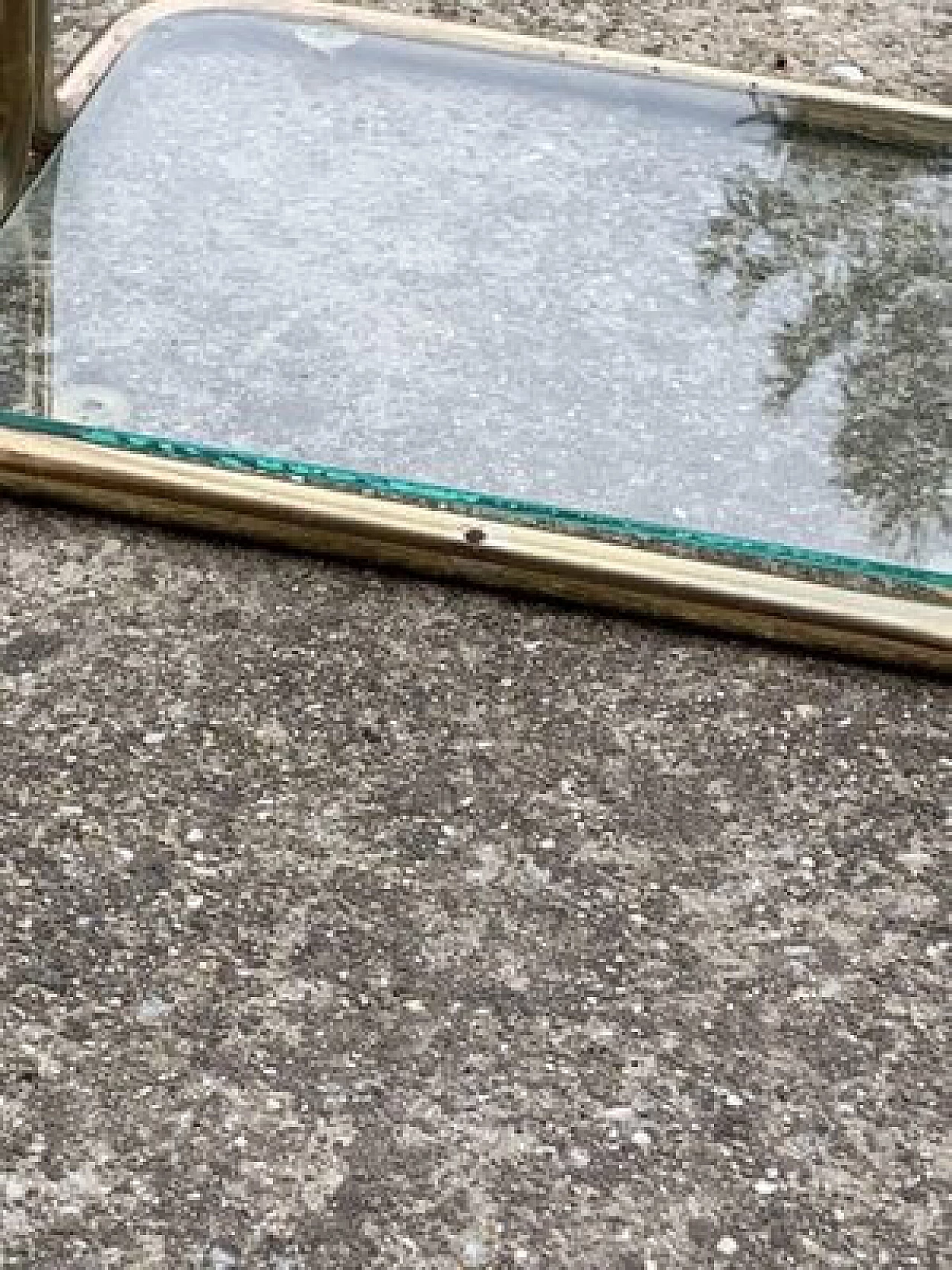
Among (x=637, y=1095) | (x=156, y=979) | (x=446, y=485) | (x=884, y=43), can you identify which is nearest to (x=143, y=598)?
(x=446, y=485)

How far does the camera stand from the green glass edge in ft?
4.78

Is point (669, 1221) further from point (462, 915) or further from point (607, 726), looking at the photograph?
point (607, 726)

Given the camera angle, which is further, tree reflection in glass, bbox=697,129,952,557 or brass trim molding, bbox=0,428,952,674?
tree reflection in glass, bbox=697,129,952,557

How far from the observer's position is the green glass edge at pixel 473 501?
1456 millimetres

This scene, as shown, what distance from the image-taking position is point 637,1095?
3.58 feet

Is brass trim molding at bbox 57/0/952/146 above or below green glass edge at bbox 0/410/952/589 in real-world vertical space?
above

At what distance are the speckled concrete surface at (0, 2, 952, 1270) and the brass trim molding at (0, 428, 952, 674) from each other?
17 millimetres

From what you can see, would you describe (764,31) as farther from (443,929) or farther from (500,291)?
(443,929)

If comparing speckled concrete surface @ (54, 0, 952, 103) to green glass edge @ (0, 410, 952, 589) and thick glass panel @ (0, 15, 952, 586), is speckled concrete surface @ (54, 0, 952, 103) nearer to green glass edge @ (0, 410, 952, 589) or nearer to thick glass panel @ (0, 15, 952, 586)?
thick glass panel @ (0, 15, 952, 586)

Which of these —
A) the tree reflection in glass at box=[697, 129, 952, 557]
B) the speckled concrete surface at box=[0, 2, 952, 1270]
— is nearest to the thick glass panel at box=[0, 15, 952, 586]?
the tree reflection in glass at box=[697, 129, 952, 557]

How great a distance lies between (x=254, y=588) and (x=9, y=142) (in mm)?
576

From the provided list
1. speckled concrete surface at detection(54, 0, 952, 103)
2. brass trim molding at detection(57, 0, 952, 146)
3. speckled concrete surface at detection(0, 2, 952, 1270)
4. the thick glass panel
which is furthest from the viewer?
speckled concrete surface at detection(54, 0, 952, 103)

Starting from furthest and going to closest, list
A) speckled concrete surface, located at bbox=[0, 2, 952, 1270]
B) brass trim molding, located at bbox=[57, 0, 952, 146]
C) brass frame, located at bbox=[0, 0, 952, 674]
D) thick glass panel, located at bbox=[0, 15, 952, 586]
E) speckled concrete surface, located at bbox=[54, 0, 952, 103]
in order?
speckled concrete surface, located at bbox=[54, 0, 952, 103], brass trim molding, located at bbox=[57, 0, 952, 146], thick glass panel, located at bbox=[0, 15, 952, 586], brass frame, located at bbox=[0, 0, 952, 674], speckled concrete surface, located at bbox=[0, 2, 952, 1270]

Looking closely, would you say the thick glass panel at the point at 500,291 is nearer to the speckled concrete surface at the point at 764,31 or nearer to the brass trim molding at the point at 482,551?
the brass trim molding at the point at 482,551
